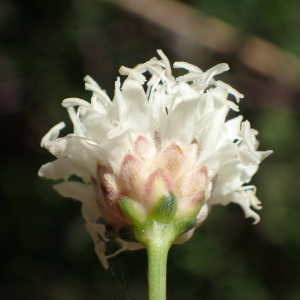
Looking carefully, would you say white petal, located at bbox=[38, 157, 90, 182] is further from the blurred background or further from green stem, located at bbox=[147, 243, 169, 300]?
the blurred background

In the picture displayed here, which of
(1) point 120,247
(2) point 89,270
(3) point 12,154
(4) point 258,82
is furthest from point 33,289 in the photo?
(4) point 258,82

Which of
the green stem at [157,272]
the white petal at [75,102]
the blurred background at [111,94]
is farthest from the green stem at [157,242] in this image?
the blurred background at [111,94]

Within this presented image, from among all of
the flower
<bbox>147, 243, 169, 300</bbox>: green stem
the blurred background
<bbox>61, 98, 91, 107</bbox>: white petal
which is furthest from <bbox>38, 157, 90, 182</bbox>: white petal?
the blurred background

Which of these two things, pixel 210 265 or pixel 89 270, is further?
pixel 89 270

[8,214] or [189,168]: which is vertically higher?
[189,168]

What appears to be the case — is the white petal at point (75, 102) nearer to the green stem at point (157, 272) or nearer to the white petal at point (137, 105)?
the white petal at point (137, 105)

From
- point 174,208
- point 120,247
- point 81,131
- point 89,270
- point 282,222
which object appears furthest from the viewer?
point 89,270

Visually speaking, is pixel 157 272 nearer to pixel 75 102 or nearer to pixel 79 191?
pixel 79 191

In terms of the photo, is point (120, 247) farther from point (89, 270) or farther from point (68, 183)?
point (89, 270)
